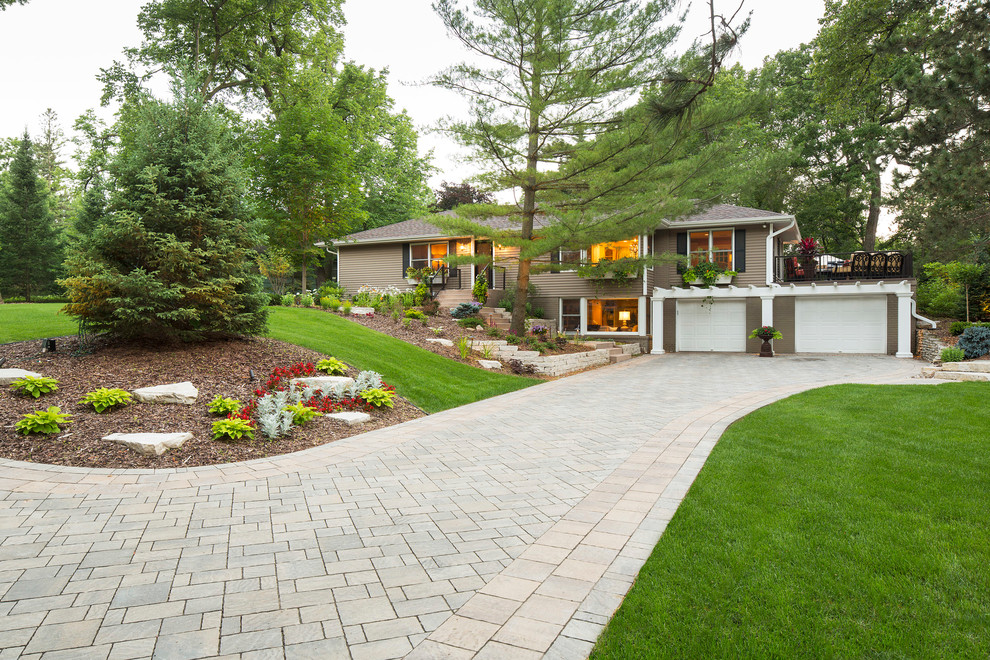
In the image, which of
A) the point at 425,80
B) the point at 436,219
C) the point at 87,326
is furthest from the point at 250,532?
the point at 425,80

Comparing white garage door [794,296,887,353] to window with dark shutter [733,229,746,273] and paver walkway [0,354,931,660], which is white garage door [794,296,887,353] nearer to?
window with dark shutter [733,229,746,273]

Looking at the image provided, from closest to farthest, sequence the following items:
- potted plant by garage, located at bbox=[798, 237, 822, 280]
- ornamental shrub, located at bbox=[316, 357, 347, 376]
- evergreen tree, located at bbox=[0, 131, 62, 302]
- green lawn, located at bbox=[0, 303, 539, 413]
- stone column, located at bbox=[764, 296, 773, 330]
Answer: ornamental shrub, located at bbox=[316, 357, 347, 376]
green lawn, located at bbox=[0, 303, 539, 413]
potted plant by garage, located at bbox=[798, 237, 822, 280]
stone column, located at bbox=[764, 296, 773, 330]
evergreen tree, located at bbox=[0, 131, 62, 302]

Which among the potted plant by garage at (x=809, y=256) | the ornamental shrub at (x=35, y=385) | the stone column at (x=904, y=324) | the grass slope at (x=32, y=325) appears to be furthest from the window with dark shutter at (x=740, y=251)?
the ornamental shrub at (x=35, y=385)

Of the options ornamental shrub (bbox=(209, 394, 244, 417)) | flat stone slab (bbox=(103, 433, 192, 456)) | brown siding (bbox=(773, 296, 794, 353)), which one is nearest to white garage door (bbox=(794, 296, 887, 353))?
brown siding (bbox=(773, 296, 794, 353))

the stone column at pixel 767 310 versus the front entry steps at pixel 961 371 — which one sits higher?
the stone column at pixel 767 310

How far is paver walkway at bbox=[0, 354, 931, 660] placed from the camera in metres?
2.14

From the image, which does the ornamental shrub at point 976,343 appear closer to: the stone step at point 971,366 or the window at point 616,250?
the stone step at point 971,366

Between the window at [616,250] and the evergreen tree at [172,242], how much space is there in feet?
42.4

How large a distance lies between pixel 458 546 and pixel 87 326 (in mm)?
6771

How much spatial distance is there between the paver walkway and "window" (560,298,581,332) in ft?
44.2

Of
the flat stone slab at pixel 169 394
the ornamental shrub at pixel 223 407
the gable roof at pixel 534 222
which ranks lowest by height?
the ornamental shrub at pixel 223 407

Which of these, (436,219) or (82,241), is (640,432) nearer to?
(82,241)

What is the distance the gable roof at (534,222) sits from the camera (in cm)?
1703

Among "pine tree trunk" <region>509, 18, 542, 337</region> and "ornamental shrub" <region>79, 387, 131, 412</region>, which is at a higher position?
"pine tree trunk" <region>509, 18, 542, 337</region>
